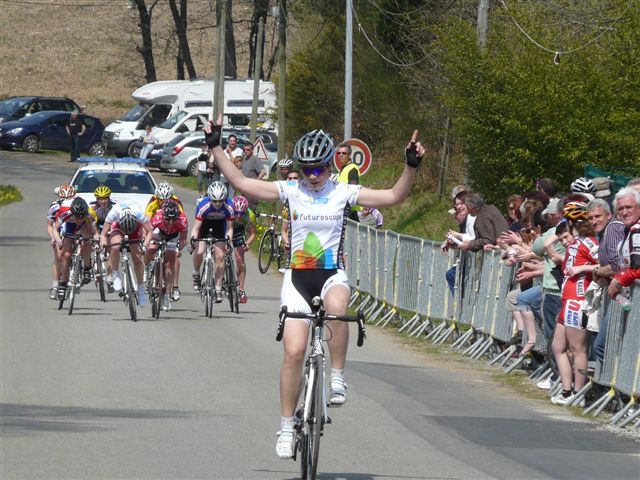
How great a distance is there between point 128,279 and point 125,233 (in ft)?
2.79

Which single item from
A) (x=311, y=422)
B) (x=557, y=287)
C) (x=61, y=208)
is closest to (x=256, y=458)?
(x=311, y=422)

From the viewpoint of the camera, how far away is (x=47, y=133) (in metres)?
57.6

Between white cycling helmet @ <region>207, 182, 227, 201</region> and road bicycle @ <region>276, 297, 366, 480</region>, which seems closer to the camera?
road bicycle @ <region>276, 297, 366, 480</region>

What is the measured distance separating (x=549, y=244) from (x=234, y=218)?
714cm

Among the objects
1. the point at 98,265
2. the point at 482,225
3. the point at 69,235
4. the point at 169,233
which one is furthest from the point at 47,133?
the point at 482,225

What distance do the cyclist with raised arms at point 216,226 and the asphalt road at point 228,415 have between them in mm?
716

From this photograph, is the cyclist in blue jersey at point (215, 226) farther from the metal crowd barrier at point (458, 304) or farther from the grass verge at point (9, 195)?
the grass verge at point (9, 195)

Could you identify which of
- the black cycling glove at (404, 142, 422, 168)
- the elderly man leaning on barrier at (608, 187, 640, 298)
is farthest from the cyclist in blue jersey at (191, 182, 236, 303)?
the black cycling glove at (404, 142, 422, 168)

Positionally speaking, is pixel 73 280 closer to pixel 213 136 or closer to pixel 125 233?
pixel 125 233

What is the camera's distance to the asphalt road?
957cm

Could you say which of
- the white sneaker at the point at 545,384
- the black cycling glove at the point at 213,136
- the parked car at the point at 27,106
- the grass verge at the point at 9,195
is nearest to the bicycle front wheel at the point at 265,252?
the white sneaker at the point at 545,384

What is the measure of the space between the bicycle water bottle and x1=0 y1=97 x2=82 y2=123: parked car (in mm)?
49047

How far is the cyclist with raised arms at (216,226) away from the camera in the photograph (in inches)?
775

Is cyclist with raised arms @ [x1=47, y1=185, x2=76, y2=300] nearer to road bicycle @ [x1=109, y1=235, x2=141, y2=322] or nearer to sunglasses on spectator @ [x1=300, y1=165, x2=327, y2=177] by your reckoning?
road bicycle @ [x1=109, y1=235, x2=141, y2=322]
